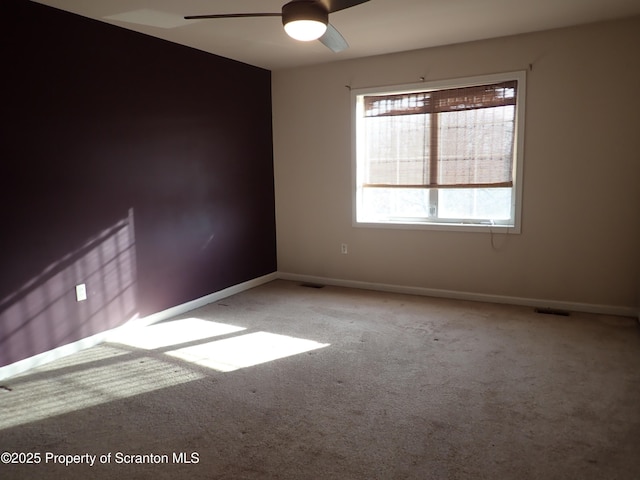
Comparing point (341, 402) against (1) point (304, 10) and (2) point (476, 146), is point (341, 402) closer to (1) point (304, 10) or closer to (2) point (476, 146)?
(1) point (304, 10)

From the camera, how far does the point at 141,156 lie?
3781mm

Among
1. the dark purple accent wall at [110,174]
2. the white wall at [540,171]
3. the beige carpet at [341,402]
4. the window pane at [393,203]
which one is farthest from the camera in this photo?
the window pane at [393,203]

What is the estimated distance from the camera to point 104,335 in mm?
3590

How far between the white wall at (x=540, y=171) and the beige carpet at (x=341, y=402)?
486mm

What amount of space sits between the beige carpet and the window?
110 cm

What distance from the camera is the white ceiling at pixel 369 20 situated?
314 cm

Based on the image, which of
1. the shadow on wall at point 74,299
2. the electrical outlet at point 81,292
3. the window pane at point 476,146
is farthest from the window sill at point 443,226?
the electrical outlet at point 81,292

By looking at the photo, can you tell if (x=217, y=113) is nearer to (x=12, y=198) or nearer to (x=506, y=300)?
(x=12, y=198)

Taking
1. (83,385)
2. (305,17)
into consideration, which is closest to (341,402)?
(83,385)

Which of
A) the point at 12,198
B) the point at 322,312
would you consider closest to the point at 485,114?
the point at 322,312

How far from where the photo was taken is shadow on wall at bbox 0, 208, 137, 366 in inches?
119

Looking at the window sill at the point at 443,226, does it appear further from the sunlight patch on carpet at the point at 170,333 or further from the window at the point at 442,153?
the sunlight patch on carpet at the point at 170,333

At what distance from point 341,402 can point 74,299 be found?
82.0 inches

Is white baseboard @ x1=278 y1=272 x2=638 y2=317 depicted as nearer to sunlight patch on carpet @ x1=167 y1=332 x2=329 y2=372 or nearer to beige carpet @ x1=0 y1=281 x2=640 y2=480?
beige carpet @ x1=0 y1=281 x2=640 y2=480
